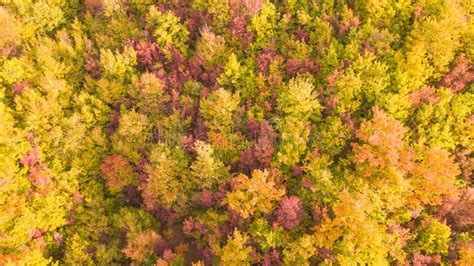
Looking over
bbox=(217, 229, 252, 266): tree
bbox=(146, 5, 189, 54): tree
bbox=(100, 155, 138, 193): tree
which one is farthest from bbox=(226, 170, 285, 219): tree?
bbox=(146, 5, 189, 54): tree

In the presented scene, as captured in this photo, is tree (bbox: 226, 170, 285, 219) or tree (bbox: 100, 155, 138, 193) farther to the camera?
tree (bbox: 100, 155, 138, 193)

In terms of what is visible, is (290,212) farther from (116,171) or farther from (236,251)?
(116,171)

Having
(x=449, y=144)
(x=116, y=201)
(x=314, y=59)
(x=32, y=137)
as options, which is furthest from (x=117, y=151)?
(x=449, y=144)

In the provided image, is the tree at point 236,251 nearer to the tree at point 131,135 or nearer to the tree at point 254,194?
the tree at point 254,194

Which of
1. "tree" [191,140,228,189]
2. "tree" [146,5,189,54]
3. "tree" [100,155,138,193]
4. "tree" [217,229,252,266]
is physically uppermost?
"tree" [146,5,189,54]

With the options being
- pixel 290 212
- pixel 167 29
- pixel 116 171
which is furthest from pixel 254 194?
pixel 167 29

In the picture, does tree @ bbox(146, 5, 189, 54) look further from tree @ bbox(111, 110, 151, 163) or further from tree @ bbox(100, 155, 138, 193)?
tree @ bbox(100, 155, 138, 193)

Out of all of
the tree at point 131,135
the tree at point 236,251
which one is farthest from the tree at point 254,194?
the tree at point 131,135

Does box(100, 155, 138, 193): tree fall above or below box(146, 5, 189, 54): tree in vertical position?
below

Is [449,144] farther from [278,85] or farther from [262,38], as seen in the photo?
[262,38]
